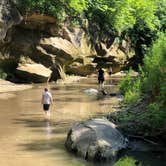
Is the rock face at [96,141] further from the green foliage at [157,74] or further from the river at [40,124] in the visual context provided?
the green foliage at [157,74]

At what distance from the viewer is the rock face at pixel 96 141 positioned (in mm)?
15227

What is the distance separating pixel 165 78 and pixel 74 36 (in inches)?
1058

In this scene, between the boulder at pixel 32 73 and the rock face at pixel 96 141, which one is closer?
the rock face at pixel 96 141

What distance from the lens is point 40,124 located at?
2072 cm

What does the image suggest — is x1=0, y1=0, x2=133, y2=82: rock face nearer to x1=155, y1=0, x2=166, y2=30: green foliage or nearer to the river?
the river


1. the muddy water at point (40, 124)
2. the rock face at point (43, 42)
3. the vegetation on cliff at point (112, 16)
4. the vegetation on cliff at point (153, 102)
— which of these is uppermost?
the vegetation on cliff at point (112, 16)

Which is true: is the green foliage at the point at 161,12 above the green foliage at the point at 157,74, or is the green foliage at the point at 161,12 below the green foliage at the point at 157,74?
above

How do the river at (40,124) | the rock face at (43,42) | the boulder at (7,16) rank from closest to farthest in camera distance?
the river at (40,124) < the boulder at (7,16) < the rock face at (43,42)

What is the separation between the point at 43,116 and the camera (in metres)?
22.6

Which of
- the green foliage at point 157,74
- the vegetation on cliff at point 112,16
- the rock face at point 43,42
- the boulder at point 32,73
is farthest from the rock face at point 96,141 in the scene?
the vegetation on cliff at point 112,16

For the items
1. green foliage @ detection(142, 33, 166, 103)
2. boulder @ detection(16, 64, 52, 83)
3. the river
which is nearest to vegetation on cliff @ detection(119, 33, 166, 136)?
green foliage @ detection(142, 33, 166, 103)

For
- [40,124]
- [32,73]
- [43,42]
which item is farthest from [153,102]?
[43,42]

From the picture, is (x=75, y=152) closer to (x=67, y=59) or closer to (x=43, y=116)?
(x=43, y=116)

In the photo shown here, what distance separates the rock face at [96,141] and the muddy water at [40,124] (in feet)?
1.32
